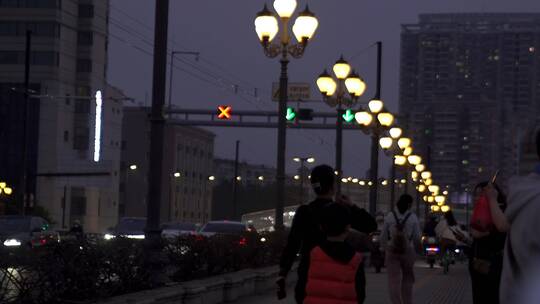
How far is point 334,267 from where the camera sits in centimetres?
769

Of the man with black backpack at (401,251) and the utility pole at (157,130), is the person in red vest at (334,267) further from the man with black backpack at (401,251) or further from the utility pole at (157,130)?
the utility pole at (157,130)

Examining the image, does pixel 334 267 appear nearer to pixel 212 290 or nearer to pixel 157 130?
pixel 157 130

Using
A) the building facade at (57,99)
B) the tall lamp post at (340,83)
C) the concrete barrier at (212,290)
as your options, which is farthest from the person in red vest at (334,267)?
the building facade at (57,99)

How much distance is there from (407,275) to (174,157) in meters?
A: 122

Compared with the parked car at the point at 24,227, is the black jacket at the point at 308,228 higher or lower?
higher

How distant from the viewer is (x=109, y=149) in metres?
108

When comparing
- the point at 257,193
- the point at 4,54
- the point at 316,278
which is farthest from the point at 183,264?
the point at 257,193

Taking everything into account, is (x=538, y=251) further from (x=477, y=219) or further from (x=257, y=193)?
(x=257, y=193)

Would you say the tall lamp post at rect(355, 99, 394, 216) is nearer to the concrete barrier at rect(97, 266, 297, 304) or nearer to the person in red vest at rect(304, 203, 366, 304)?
the concrete barrier at rect(97, 266, 297, 304)

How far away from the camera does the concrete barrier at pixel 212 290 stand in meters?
14.0

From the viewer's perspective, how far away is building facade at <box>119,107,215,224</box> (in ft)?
436

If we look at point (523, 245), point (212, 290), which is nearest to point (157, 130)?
point (212, 290)

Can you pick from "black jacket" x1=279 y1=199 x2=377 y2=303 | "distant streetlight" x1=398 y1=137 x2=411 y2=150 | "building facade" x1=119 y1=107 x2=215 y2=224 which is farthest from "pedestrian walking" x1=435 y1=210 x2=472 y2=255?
"building facade" x1=119 y1=107 x2=215 y2=224

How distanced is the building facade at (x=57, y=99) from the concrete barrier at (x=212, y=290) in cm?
7295
